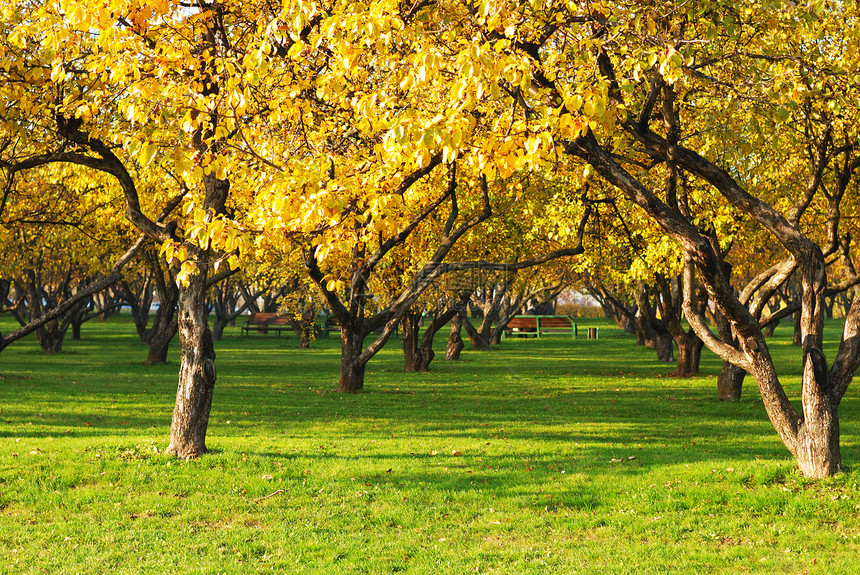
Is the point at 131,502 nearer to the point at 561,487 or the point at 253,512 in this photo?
the point at 253,512

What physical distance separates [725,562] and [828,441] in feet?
10.6

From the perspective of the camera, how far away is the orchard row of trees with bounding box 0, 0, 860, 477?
717cm

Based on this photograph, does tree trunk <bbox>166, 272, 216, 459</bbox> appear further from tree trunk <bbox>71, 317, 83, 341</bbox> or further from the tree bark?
tree trunk <bbox>71, 317, 83, 341</bbox>

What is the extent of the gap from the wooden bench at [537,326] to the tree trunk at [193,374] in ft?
136

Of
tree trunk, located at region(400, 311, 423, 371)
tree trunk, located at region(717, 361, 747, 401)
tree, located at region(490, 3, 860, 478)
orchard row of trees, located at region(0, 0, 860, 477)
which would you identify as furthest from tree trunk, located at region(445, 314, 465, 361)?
tree, located at region(490, 3, 860, 478)

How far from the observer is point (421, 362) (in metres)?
28.5

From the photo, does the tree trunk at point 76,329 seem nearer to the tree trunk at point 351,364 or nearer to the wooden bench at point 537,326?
the wooden bench at point 537,326

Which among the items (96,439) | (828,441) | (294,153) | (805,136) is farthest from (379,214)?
(805,136)

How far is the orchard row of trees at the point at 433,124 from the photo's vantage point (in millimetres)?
7168

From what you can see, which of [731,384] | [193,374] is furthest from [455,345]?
[193,374]

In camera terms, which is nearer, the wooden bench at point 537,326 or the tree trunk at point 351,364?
the tree trunk at point 351,364

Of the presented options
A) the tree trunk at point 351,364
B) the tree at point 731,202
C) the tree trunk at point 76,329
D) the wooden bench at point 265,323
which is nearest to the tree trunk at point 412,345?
the tree trunk at point 351,364

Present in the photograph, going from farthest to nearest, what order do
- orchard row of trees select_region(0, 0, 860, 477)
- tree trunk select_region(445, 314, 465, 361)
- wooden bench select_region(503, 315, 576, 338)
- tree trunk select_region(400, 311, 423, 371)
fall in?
wooden bench select_region(503, 315, 576, 338) < tree trunk select_region(445, 314, 465, 361) < tree trunk select_region(400, 311, 423, 371) < orchard row of trees select_region(0, 0, 860, 477)

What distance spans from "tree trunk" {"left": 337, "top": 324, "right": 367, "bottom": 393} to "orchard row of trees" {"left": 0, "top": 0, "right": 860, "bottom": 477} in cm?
54
